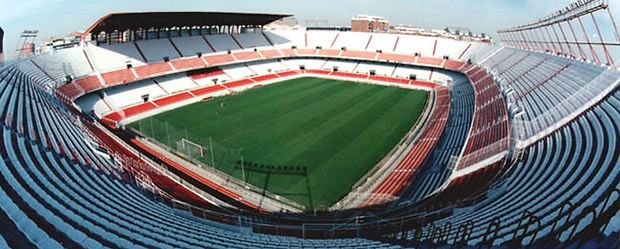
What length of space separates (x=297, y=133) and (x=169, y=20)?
61.9ft

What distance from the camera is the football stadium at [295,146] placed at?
7336mm

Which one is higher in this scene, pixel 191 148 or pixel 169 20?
pixel 169 20

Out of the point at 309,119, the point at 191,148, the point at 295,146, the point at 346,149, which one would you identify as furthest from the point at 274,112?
the point at 191,148

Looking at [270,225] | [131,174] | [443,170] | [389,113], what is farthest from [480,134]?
[131,174]

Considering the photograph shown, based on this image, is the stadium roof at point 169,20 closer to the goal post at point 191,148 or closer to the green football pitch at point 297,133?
the green football pitch at point 297,133

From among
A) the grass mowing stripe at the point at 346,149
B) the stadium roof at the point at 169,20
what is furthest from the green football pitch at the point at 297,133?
the stadium roof at the point at 169,20

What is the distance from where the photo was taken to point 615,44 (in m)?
17.0

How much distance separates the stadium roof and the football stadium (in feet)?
1.15

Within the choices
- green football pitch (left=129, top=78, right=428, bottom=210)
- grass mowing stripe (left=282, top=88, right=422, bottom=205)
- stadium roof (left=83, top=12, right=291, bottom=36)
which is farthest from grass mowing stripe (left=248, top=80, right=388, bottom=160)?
stadium roof (left=83, top=12, right=291, bottom=36)

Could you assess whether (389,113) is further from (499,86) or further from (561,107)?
(561,107)

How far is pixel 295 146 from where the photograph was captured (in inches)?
780

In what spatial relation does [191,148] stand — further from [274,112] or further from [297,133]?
[274,112]

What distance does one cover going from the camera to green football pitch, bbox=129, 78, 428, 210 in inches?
640

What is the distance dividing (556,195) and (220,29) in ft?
129
